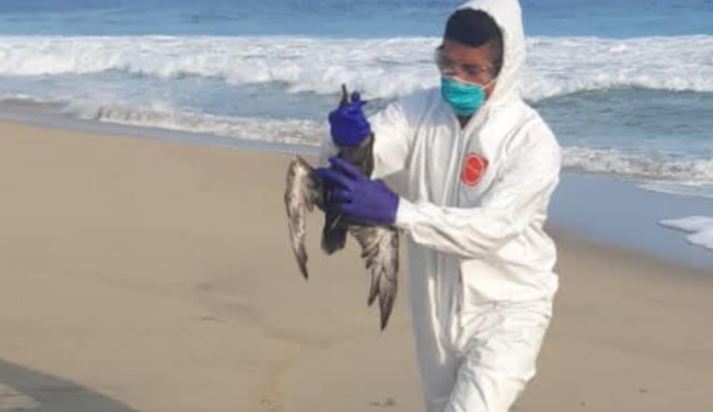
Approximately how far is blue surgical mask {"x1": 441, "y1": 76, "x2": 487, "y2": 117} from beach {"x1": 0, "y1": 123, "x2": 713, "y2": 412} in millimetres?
2745

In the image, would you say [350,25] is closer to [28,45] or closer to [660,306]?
[28,45]

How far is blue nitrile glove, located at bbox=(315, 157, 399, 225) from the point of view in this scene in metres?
4.14

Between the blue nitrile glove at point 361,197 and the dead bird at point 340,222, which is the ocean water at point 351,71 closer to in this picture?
the dead bird at point 340,222

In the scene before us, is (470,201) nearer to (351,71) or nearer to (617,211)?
(617,211)

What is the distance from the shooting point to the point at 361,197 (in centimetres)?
415

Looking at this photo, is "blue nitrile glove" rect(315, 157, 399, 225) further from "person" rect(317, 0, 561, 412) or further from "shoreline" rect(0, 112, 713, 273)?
"shoreline" rect(0, 112, 713, 273)

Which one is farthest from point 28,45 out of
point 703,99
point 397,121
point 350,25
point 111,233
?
point 397,121

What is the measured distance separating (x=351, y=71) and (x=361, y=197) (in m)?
18.6

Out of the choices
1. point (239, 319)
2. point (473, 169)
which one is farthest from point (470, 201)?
point (239, 319)

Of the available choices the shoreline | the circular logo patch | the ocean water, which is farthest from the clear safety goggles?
the ocean water

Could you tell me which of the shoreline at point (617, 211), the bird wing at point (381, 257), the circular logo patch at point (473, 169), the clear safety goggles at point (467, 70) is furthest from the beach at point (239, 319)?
the clear safety goggles at point (467, 70)

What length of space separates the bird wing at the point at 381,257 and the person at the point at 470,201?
71 millimetres

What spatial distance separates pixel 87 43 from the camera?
27547mm

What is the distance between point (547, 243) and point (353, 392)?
2.67m
